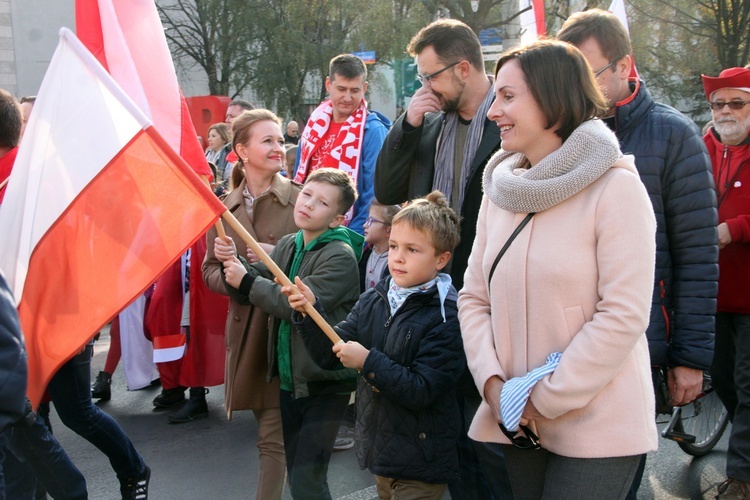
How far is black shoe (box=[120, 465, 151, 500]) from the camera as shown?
4.29m

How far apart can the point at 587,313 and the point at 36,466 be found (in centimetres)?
269

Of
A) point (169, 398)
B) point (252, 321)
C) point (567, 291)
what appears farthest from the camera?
point (169, 398)

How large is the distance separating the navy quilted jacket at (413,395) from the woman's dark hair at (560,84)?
0.98 meters

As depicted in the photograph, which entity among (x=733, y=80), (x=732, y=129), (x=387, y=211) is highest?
(x=733, y=80)

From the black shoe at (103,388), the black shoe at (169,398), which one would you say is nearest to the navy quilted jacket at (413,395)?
the black shoe at (169,398)

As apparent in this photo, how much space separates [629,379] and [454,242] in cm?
107

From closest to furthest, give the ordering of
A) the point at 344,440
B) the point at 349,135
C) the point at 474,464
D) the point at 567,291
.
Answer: the point at 567,291 → the point at 474,464 → the point at 344,440 → the point at 349,135

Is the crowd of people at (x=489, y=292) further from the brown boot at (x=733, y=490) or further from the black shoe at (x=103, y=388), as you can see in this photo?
the black shoe at (x=103, y=388)

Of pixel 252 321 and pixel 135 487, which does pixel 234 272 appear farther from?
pixel 135 487

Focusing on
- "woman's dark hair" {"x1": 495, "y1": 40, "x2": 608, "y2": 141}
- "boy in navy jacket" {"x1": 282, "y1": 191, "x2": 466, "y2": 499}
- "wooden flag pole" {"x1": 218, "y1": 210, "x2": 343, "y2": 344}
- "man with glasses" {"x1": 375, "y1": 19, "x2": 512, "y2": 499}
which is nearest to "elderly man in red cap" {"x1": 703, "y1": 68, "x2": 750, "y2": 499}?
"man with glasses" {"x1": 375, "y1": 19, "x2": 512, "y2": 499}

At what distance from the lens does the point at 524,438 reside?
242 cm

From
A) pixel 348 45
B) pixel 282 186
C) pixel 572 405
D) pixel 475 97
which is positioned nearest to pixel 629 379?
pixel 572 405

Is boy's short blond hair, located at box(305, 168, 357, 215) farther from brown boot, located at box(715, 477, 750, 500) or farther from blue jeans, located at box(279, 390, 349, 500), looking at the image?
brown boot, located at box(715, 477, 750, 500)

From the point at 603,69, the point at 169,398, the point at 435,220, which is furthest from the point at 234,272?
the point at 169,398
